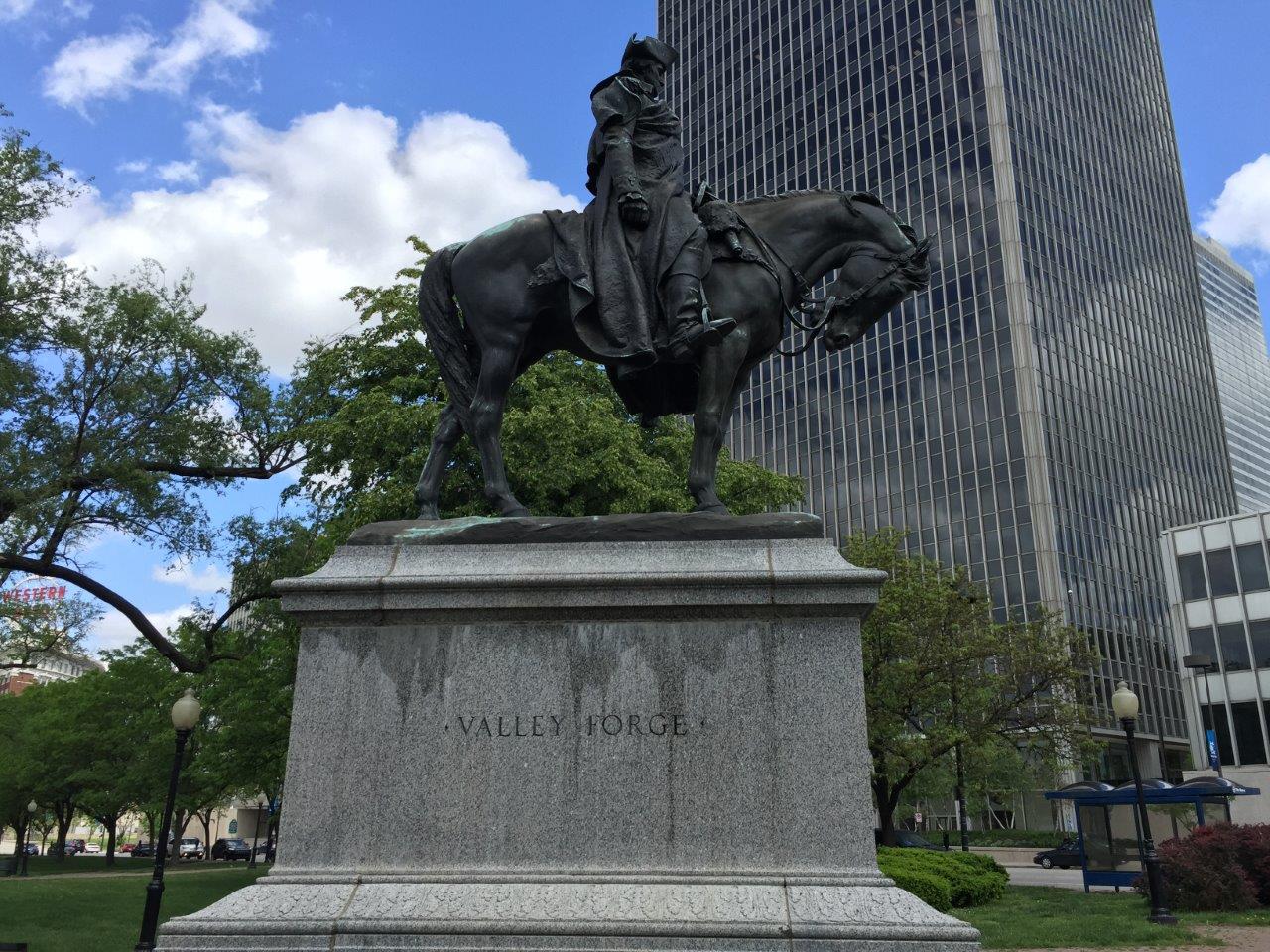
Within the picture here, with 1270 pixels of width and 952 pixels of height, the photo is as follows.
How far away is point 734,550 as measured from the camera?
21.9 ft

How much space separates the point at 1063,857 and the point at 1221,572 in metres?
19.9

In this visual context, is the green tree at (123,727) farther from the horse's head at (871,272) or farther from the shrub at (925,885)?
the horse's head at (871,272)

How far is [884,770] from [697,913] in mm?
23661

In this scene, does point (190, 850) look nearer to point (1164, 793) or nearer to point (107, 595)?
point (107, 595)

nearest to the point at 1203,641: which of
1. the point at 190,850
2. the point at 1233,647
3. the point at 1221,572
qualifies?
the point at 1233,647

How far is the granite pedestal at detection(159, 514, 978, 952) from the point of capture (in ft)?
18.4

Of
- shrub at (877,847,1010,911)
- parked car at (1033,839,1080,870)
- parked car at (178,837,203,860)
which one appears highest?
shrub at (877,847,1010,911)

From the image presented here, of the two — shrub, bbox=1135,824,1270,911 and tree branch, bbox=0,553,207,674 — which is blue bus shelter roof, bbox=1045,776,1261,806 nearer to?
shrub, bbox=1135,824,1270,911

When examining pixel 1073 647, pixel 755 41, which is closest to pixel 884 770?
pixel 1073 647

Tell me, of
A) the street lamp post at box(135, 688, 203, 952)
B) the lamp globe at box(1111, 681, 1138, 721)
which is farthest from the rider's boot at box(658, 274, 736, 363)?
the lamp globe at box(1111, 681, 1138, 721)

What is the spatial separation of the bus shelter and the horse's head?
21.2m

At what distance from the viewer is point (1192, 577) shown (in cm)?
5569

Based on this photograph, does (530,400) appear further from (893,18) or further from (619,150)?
(893,18)

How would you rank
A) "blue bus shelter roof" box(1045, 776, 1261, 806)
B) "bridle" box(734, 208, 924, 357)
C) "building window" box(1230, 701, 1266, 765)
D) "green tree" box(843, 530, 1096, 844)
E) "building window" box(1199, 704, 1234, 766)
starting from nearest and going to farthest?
"bridle" box(734, 208, 924, 357)
"blue bus shelter roof" box(1045, 776, 1261, 806)
"green tree" box(843, 530, 1096, 844)
"building window" box(1230, 701, 1266, 765)
"building window" box(1199, 704, 1234, 766)
